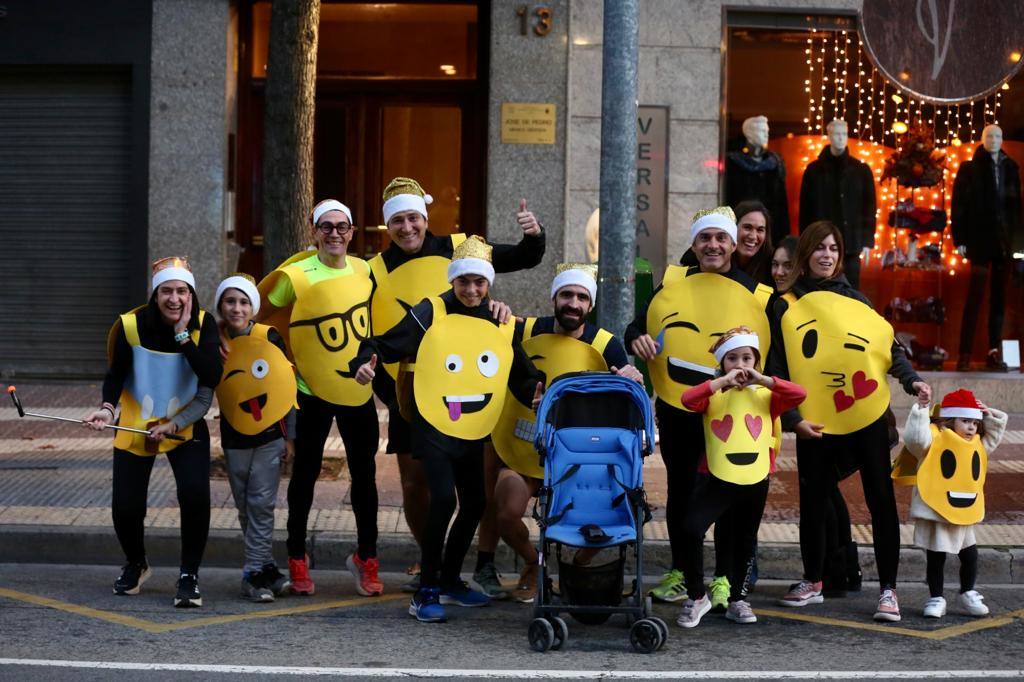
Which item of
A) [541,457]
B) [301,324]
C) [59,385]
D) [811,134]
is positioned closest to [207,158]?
[59,385]

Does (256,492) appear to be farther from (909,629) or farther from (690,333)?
(909,629)

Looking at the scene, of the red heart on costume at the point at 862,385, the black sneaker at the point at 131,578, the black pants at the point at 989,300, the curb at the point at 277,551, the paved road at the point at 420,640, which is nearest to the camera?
the paved road at the point at 420,640

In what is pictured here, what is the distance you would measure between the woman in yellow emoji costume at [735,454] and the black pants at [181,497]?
231 cm

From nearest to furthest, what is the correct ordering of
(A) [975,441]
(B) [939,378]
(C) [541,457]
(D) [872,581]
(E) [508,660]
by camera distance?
(E) [508,660], (C) [541,457], (A) [975,441], (D) [872,581], (B) [939,378]

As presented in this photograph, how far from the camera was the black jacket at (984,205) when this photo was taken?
45.6 ft

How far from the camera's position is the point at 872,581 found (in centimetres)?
824

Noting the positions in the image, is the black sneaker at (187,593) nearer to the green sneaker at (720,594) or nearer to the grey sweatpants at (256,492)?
the grey sweatpants at (256,492)

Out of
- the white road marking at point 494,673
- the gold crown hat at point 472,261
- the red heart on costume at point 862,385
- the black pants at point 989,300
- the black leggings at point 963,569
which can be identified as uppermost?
the gold crown hat at point 472,261

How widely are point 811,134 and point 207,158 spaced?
17.8ft

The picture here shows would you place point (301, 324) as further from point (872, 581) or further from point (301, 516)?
point (872, 581)

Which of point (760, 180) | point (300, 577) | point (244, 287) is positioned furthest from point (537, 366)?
point (760, 180)

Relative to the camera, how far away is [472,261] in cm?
723

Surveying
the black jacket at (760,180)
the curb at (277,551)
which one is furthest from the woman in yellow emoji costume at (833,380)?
the black jacket at (760,180)

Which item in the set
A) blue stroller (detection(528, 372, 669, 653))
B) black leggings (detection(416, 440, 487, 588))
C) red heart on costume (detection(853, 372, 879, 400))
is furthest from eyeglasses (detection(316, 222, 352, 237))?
red heart on costume (detection(853, 372, 879, 400))
